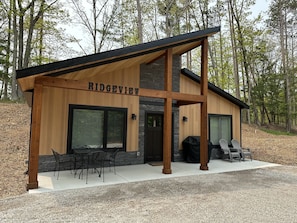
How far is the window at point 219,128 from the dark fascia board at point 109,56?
3687 mm

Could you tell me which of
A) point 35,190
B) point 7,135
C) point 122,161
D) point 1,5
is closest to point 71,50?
point 1,5

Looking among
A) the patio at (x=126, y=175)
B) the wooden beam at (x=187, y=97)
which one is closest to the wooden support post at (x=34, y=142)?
the patio at (x=126, y=175)

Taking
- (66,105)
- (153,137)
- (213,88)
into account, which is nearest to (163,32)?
(213,88)

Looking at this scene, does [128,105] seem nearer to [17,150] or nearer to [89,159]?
[89,159]

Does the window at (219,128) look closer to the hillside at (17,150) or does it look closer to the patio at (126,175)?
the patio at (126,175)

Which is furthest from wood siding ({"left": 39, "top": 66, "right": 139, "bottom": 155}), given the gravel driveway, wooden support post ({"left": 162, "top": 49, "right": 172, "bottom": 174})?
the gravel driveway

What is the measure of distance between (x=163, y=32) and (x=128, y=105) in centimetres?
1158

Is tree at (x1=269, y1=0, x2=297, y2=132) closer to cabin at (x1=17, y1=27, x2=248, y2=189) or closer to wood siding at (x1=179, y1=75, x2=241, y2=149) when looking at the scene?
wood siding at (x1=179, y1=75, x2=241, y2=149)

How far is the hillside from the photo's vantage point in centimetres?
488

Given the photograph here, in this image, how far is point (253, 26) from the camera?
58.7ft

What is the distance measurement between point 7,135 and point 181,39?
28.5 ft

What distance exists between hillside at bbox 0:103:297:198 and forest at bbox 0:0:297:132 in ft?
9.79

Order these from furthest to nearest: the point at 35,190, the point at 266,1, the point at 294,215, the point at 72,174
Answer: the point at 266,1 < the point at 72,174 < the point at 35,190 < the point at 294,215

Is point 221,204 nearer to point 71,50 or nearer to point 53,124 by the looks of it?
point 53,124
